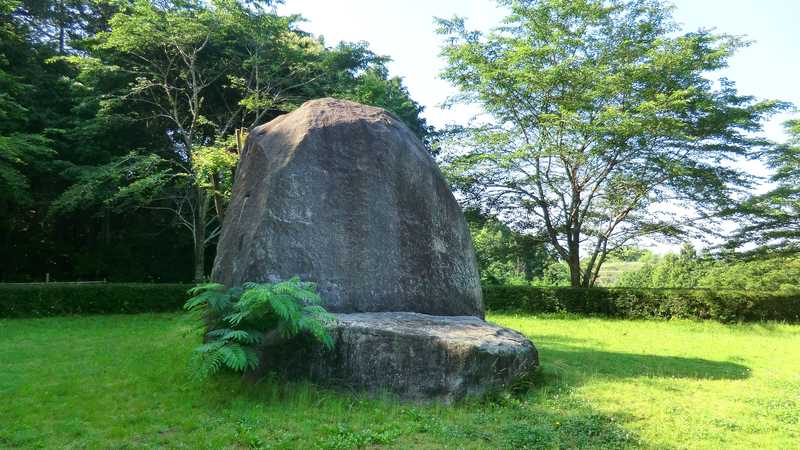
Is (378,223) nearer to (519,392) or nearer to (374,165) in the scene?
(374,165)

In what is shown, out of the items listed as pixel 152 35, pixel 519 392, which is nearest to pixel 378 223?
pixel 519 392

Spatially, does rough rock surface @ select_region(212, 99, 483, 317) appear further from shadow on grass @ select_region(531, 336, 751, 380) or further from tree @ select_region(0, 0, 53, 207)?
tree @ select_region(0, 0, 53, 207)

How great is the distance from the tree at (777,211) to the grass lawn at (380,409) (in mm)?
12260

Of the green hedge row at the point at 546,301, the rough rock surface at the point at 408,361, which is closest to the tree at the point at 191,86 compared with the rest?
the green hedge row at the point at 546,301

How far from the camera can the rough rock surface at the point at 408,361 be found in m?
6.19

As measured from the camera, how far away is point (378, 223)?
805 cm

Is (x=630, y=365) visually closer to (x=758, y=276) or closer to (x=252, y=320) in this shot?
(x=252, y=320)

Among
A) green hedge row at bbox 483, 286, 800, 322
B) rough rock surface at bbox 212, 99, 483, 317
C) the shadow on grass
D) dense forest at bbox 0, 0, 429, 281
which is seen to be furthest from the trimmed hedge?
the shadow on grass

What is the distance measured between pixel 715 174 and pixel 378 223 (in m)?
16.2

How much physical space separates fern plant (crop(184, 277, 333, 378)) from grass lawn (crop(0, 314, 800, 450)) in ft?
1.82

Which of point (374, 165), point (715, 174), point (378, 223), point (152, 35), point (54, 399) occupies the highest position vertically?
point (152, 35)

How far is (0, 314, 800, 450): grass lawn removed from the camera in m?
5.10

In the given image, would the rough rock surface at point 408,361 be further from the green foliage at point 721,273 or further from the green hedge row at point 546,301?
the green foliage at point 721,273

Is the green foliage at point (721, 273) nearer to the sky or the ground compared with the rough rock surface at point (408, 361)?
nearer to the sky
